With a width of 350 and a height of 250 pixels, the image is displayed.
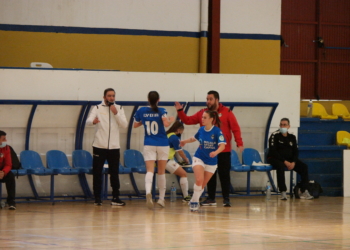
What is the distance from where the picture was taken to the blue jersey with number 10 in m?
9.73

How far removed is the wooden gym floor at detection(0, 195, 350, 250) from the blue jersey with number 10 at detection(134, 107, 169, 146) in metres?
1.02

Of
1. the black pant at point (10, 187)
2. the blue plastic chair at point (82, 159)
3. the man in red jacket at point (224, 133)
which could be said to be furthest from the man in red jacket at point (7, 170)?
the man in red jacket at point (224, 133)

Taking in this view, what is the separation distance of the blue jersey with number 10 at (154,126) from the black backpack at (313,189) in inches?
143

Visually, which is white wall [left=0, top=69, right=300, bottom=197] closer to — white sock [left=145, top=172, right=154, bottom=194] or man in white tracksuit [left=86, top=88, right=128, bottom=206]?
man in white tracksuit [left=86, top=88, right=128, bottom=206]

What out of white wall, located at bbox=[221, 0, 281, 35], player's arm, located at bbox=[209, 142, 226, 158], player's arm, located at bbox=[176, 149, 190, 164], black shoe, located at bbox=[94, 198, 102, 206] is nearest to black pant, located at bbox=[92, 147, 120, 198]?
black shoe, located at bbox=[94, 198, 102, 206]

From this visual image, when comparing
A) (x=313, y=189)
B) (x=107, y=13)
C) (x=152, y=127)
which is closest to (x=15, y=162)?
(x=152, y=127)

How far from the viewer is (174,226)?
7816mm

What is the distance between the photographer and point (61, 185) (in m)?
11.6

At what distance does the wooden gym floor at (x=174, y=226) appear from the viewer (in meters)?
6.47

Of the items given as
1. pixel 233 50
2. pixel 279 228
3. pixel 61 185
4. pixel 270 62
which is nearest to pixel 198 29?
pixel 233 50

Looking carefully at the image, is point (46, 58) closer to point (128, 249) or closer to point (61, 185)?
point (61, 185)

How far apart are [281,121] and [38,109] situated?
4.40 meters

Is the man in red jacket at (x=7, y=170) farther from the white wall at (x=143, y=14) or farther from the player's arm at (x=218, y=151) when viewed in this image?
the white wall at (x=143, y=14)

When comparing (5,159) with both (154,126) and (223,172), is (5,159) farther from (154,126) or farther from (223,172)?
(223,172)
